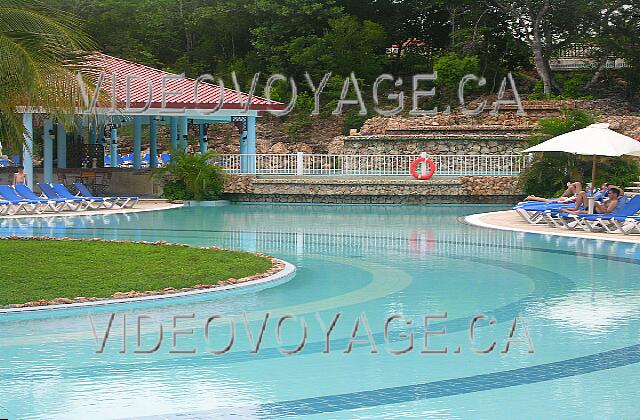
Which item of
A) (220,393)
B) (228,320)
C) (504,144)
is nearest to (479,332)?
(228,320)

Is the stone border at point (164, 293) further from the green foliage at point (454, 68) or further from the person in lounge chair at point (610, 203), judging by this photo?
the green foliage at point (454, 68)

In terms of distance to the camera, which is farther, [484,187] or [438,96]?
[438,96]

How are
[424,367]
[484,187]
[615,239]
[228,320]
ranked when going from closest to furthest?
[424,367] < [228,320] < [615,239] < [484,187]

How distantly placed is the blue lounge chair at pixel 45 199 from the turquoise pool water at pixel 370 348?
36.6 ft

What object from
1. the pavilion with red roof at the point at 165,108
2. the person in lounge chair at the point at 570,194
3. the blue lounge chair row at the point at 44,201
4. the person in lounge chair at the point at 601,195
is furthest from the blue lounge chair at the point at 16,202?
the person in lounge chair at the point at 601,195

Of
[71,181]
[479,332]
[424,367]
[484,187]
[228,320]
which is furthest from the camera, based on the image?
[71,181]

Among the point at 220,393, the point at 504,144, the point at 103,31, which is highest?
the point at 103,31

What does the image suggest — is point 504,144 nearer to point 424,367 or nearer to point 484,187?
point 484,187

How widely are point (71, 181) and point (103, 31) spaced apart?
20930 millimetres

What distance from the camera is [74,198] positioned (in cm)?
2739

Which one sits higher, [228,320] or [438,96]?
[438,96]

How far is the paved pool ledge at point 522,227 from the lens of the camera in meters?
19.8

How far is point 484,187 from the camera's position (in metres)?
31.6

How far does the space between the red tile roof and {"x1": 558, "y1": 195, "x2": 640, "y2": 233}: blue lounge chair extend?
14.0 m
